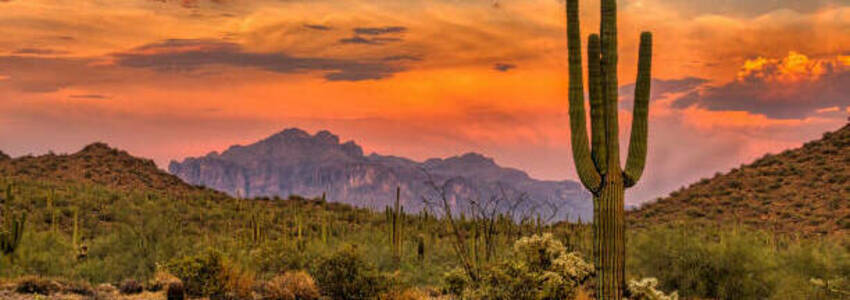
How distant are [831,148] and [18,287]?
60120mm

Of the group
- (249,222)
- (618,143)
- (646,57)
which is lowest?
(249,222)

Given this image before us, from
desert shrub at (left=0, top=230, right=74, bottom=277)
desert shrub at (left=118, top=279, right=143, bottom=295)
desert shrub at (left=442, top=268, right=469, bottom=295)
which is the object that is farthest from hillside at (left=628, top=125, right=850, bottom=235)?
desert shrub at (left=0, top=230, right=74, bottom=277)

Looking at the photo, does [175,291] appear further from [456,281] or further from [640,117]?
[640,117]

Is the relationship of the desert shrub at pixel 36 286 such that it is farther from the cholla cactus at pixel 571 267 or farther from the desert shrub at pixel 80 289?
the cholla cactus at pixel 571 267

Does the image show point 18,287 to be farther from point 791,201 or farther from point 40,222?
point 791,201

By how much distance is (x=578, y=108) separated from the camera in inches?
540

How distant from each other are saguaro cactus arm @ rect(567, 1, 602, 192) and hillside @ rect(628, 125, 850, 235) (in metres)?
34.2

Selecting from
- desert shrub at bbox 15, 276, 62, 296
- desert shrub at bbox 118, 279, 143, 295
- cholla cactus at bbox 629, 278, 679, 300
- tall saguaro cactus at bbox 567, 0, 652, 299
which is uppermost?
tall saguaro cactus at bbox 567, 0, 652, 299

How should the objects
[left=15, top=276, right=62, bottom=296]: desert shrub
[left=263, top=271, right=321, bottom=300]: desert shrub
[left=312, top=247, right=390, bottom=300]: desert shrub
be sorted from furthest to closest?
[left=263, top=271, right=321, bottom=300]: desert shrub < [left=15, top=276, right=62, bottom=296]: desert shrub < [left=312, top=247, right=390, bottom=300]: desert shrub

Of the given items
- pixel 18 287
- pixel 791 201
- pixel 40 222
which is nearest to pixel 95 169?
pixel 40 222

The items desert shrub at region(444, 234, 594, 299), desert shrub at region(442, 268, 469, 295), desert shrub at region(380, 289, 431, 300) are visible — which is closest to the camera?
desert shrub at region(444, 234, 594, 299)

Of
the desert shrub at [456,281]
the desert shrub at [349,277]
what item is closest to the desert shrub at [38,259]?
the desert shrub at [349,277]

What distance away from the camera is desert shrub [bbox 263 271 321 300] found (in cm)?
2028

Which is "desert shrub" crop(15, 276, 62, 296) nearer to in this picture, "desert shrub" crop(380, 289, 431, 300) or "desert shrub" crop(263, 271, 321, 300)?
"desert shrub" crop(263, 271, 321, 300)
